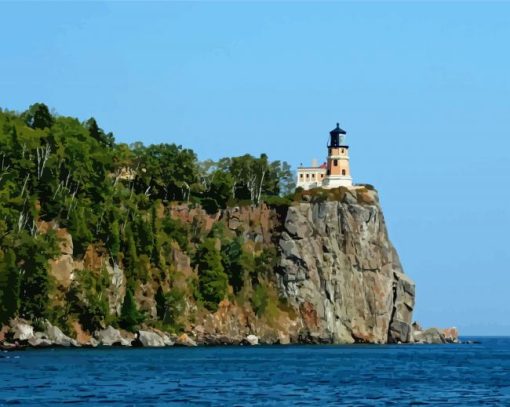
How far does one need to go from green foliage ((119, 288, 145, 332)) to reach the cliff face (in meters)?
32.9

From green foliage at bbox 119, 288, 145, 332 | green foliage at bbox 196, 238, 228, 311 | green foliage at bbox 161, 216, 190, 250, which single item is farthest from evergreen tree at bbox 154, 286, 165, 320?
green foliage at bbox 161, 216, 190, 250

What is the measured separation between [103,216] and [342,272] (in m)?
42.2

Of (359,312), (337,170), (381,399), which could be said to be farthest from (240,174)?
(381,399)

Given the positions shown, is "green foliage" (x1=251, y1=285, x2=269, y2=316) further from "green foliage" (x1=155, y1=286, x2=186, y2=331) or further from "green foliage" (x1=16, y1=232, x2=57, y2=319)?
"green foliage" (x1=16, y1=232, x2=57, y2=319)

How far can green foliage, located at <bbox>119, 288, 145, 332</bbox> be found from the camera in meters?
144

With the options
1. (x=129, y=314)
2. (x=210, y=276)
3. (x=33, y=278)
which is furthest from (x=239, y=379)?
(x=210, y=276)

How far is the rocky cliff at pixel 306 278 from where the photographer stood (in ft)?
532

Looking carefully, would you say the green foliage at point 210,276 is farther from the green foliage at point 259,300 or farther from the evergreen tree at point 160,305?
the evergreen tree at point 160,305

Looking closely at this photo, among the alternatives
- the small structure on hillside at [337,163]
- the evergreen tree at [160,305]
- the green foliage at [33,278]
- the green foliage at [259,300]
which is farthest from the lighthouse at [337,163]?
the green foliage at [33,278]

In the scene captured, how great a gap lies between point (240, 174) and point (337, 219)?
19517 millimetres

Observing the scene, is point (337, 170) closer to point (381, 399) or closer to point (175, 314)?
point (175, 314)

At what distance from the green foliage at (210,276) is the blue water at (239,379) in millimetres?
21809

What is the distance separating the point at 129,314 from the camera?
14412cm

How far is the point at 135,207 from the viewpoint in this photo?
516 ft
